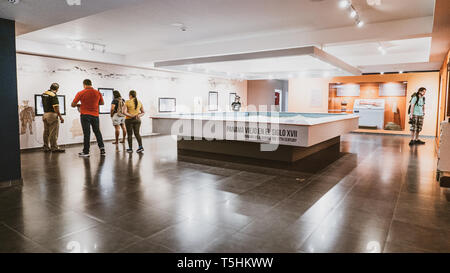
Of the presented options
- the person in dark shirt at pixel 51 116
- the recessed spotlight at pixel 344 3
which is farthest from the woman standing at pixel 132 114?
the recessed spotlight at pixel 344 3

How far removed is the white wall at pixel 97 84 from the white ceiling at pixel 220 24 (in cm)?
56

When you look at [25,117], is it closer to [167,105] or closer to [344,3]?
[167,105]

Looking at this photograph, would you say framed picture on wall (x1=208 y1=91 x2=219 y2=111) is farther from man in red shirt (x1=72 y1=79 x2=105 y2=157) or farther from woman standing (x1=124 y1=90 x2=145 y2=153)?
man in red shirt (x1=72 y1=79 x2=105 y2=157)

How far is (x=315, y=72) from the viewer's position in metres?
7.50

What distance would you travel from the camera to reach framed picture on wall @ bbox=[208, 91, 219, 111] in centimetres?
1300

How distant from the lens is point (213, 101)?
1323cm

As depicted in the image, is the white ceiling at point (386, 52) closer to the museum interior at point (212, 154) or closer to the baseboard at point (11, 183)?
the museum interior at point (212, 154)

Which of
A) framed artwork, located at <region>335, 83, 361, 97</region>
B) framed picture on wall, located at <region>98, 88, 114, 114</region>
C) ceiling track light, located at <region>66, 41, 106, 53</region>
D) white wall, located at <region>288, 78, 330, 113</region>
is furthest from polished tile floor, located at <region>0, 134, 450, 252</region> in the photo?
white wall, located at <region>288, 78, 330, 113</region>

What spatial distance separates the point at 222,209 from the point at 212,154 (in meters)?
3.48

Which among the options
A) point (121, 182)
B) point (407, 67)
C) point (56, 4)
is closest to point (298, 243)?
point (121, 182)

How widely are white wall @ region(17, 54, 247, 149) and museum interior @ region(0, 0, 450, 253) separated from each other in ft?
0.14

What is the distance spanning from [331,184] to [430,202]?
1188mm

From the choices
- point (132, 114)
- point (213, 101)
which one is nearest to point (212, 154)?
point (132, 114)
